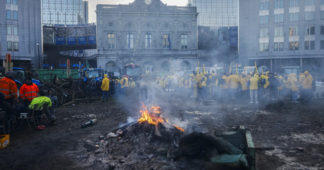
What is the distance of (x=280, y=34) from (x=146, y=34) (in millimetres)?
24524

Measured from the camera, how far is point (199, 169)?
406 centimetres

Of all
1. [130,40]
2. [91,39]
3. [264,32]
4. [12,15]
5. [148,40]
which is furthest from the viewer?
[91,39]

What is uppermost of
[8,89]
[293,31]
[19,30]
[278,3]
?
[278,3]

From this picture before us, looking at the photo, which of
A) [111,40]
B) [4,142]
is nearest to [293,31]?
[111,40]

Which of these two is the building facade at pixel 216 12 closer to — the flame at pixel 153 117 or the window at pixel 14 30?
the window at pixel 14 30

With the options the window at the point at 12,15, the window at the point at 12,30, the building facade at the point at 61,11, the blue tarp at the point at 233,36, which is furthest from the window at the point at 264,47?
the building facade at the point at 61,11

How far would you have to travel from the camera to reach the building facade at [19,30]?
120ft

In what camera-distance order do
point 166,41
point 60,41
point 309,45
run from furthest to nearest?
1. point 60,41
2. point 166,41
3. point 309,45

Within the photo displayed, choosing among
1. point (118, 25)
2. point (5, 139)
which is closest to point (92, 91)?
point (5, 139)

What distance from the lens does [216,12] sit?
95.5 meters

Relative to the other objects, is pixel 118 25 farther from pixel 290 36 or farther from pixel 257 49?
pixel 290 36

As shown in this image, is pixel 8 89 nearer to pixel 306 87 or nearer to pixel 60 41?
pixel 306 87

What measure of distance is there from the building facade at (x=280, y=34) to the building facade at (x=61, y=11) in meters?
66.2

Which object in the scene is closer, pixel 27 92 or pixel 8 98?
pixel 8 98
